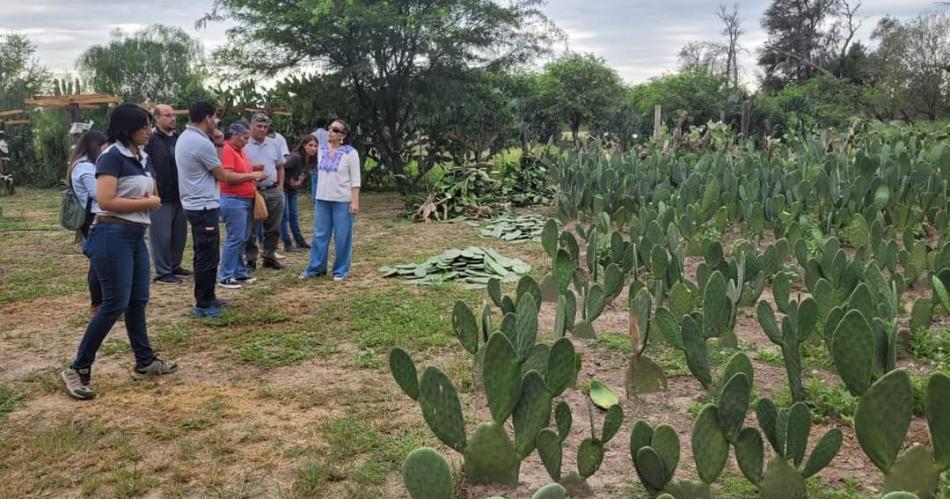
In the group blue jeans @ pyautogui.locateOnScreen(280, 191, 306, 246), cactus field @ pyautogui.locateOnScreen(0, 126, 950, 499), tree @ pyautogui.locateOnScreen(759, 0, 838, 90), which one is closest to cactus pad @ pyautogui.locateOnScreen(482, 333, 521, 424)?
cactus field @ pyautogui.locateOnScreen(0, 126, 950, 499)

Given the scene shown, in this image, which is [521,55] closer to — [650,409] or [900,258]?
[900,258]

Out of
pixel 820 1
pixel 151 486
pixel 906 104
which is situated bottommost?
pixel 151 486

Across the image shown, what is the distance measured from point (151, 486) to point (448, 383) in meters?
1.31

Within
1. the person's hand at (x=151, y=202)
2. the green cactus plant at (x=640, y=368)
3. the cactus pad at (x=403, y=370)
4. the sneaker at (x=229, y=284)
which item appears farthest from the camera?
the sneaker at (x=229, y=284)

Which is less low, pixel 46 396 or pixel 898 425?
pixel 898 425

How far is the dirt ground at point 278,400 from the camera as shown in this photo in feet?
9.29

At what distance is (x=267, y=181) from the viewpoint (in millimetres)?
6828

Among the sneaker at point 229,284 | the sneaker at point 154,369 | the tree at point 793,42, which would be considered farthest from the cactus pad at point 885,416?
the tree at point 793,42

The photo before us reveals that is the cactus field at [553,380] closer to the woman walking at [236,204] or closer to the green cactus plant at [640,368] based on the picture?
the green cactus plant at [640,368]

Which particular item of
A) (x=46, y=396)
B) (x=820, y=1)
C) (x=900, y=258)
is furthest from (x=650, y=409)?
(x=820, y=1)

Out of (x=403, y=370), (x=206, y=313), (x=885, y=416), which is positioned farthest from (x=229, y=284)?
(x=885, y=416)

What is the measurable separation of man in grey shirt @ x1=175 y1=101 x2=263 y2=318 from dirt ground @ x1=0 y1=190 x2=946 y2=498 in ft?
1.81

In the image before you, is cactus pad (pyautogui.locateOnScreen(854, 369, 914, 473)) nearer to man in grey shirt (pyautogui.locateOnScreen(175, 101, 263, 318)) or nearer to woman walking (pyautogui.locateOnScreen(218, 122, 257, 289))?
man in grey shirt (pyautogui.locateOnScreen(175, 101, 263, 318))

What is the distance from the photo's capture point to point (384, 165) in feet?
48.1
